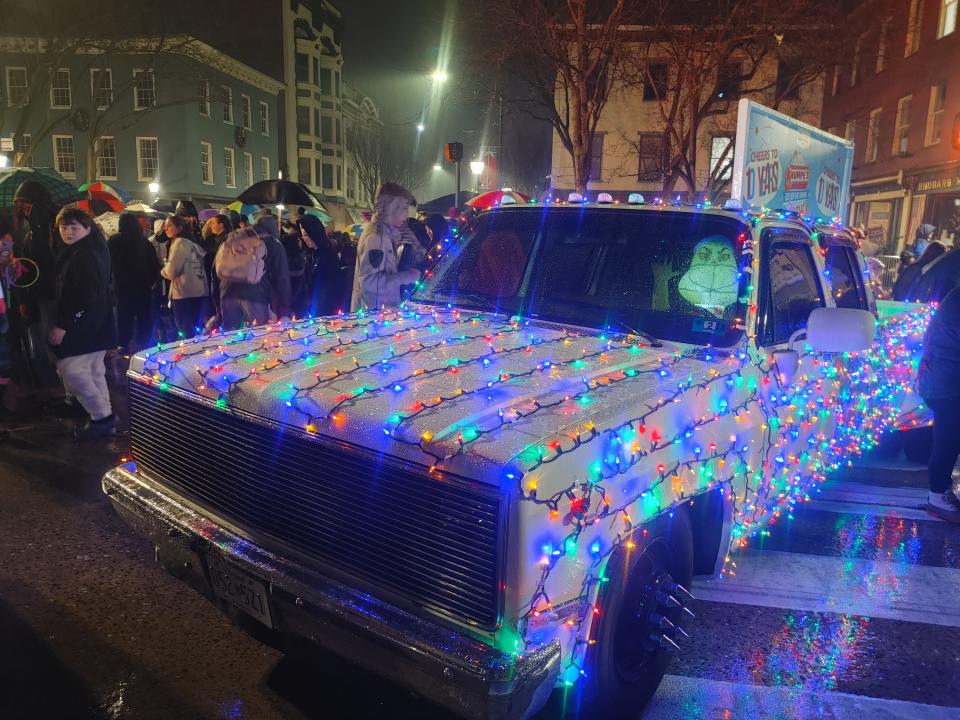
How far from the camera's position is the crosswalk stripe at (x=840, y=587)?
3.79 meters

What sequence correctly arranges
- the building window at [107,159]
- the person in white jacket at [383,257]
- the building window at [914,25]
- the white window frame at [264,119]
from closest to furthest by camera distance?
the person in white jacket at [383,257] < the building window at [914,25] < the building window at [107,159] < the white window frame at [264,119]

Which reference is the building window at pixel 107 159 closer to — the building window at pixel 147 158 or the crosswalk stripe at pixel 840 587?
the building window at pixel 147 158

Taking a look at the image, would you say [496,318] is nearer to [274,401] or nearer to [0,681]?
[274,401]

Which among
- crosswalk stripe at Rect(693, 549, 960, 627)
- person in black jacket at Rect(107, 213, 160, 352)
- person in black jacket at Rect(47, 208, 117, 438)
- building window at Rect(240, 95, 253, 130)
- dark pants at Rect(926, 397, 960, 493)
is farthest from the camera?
building window at Rect(240, 95, 253, 130)

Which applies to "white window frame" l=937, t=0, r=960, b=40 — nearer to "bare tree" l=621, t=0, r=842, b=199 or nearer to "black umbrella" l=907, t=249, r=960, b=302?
"bare tree" l=621, t=0, r=842, b=199

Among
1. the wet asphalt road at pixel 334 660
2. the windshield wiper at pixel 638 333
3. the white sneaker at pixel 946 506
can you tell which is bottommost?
the wet asphalt road at pixel 334 660

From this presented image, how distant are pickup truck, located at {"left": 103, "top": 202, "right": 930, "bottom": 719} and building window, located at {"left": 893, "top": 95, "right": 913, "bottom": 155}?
28.7 meters

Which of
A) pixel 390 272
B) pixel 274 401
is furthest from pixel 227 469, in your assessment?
pixel 390 272

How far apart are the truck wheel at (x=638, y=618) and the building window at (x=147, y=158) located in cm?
3891

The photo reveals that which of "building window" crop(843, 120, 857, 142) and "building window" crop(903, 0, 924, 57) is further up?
"building window" crop(903, 0, 924, 57)

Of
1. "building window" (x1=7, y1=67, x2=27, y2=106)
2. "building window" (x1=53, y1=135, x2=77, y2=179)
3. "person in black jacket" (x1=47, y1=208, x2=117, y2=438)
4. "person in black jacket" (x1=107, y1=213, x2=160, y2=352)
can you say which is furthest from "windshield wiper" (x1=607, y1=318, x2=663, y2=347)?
"building window" (x1=7, y1=67, x2=27, y2=106)

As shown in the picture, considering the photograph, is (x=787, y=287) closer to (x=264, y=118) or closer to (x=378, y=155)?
(x=264, y=118)

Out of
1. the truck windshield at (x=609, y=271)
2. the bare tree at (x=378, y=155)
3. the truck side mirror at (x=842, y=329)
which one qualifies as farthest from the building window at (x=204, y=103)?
the truck side mirror at (x=842, y=329)

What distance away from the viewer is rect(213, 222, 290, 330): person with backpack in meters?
7.07
